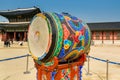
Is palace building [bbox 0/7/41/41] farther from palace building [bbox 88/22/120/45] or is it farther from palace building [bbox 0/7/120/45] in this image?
palace building [bbox 88/22/120/45]

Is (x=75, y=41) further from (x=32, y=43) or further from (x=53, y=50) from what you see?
(x=32, y=43)

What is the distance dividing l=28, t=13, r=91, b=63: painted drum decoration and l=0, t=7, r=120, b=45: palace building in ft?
105

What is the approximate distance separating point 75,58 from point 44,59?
3.39ft

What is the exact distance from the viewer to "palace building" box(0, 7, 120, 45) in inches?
1449

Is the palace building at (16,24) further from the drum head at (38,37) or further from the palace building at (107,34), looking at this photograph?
the drum head at (38,37)

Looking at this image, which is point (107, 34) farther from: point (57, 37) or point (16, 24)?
point (57, 37)

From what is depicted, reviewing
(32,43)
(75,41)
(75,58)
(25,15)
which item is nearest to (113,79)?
(75,58)

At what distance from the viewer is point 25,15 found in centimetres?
4166

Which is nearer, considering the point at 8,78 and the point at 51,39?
the point at 51,39

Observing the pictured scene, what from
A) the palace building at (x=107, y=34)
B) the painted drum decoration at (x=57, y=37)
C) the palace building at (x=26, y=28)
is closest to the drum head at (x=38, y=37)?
the painted drum decoration at (x=57, y=37)

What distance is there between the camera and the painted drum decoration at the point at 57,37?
4.17 metres

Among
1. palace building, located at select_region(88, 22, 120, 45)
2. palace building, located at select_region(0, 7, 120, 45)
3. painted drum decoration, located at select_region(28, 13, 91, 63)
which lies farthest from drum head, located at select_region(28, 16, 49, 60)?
palace building, located at select_region(88, 22, 120, 45)

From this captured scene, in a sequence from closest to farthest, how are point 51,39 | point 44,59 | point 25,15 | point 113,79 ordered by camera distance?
point 51,39 < point 44,59 < point 113,79 < point 25,15

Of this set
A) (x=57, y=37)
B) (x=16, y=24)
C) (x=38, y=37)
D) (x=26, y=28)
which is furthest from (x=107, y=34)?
(x=57, y=37)
